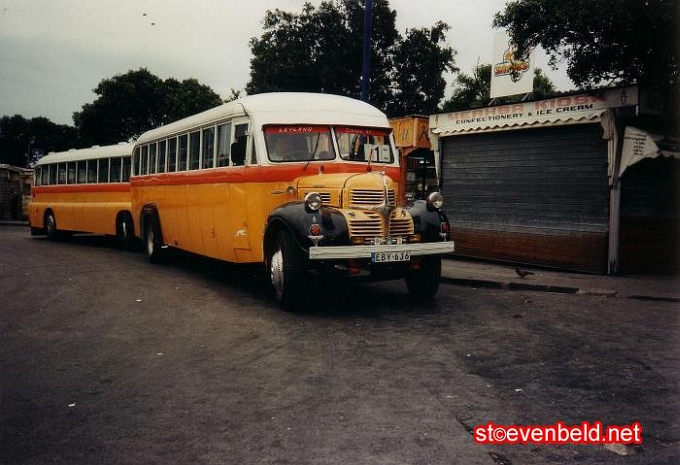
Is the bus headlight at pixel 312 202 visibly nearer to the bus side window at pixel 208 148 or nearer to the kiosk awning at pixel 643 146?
the bus side window at pixel 208 148

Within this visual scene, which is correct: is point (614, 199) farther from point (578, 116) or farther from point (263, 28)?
point (263, 28)

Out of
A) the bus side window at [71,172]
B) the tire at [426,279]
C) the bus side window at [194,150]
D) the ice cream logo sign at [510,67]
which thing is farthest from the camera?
the bus side window at [71,172]

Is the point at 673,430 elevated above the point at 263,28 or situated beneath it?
Answer: situated beneath

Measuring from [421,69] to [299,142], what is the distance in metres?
29.1

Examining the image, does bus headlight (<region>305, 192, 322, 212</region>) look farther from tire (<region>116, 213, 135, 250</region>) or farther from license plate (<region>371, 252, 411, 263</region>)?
tire (<region>116, 213, 135, 250</region>)

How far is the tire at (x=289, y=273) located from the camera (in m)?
7.75

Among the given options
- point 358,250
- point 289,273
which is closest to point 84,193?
point 289,273

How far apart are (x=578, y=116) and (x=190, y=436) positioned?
10006 millimetres

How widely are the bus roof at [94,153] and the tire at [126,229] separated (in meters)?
1.59

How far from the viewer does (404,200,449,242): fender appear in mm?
8258

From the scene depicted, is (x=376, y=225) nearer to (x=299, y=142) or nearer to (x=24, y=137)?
(x=299, y=142)

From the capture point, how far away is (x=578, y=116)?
11.9m

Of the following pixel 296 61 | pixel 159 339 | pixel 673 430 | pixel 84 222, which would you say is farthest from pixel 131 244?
pixel 296 61

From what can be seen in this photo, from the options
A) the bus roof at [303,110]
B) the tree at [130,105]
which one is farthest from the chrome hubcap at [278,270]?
the tree at [130,105]
